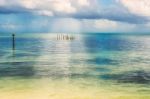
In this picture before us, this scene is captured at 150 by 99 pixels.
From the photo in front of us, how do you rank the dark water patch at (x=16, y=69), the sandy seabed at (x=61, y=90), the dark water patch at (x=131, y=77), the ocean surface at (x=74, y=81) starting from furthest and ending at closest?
1. the dark water patch at (x=16, y=69)
2. the dark water patch at (x=131, y=77)
3. the ocean surface at (x=74, y=81)
4. the sandy seabed at (x=61, y=90)

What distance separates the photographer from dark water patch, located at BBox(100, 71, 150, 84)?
25.7 m

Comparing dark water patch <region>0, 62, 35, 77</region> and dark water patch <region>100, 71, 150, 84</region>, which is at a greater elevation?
dark water patch <region>0, 62, 35, 77</region>

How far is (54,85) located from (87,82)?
8.43 ft

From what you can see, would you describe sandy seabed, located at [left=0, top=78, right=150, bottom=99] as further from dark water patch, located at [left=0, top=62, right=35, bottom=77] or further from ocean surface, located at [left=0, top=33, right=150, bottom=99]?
dark water patch, located at [left=0, top=62, right=35, bottom=77]

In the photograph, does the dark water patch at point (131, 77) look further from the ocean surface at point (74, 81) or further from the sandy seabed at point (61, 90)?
the sandy seabed at point (61, 90)

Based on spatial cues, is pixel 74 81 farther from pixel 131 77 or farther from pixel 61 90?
pixel 131 77

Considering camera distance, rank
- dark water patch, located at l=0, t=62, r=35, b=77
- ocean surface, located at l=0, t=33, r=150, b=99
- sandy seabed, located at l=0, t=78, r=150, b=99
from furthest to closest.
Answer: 1. dark water patch, located at l=0, t=62, r=35, b=77
2. ocean surface, located at l=0, t=33, r=150, b=99
3. sandy seabed, located at l=0, t=78, r=150, b=99

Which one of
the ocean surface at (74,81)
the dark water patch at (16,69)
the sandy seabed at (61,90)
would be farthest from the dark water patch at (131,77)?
the dark water patch at (16,69)

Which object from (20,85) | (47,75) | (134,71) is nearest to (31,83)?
(20,85)

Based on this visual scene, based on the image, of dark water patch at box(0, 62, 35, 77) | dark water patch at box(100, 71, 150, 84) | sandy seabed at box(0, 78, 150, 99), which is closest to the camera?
sandy seabed at box(0, 78, 150, 99)

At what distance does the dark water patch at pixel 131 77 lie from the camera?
84.5ft

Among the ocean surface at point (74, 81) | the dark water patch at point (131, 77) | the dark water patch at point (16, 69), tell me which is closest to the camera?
the ocean surface at point (74, 81)

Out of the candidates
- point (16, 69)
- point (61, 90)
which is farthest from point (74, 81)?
point (16, 69)

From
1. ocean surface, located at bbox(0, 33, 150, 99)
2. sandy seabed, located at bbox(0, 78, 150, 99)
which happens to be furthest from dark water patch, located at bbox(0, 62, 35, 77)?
sandy seabed, located at bbox(0, 78, 150, 99)
